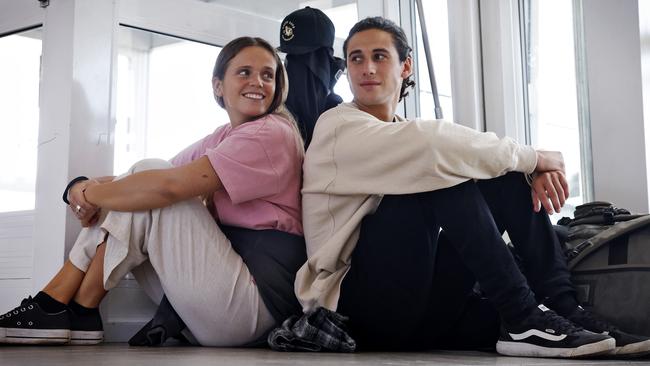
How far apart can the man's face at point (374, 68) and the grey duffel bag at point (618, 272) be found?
55 centimetres

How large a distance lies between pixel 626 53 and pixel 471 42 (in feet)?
1.81

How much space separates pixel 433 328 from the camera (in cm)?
175

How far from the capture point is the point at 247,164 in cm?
176

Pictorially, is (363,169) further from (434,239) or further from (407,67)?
(407,67)

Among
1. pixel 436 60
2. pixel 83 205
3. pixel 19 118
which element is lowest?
pixel 83 205

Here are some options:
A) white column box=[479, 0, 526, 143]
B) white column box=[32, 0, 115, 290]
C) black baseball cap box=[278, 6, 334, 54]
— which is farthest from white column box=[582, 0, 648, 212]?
Result: white column box=[32, 0, 115, 290]

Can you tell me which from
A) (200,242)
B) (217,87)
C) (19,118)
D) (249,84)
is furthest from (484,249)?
(19,118)

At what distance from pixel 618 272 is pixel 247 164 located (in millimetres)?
781

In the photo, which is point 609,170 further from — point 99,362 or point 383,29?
point 99,362

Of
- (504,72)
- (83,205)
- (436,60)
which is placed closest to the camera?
(83,205)

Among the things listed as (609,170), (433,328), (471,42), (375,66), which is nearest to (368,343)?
(433,328)

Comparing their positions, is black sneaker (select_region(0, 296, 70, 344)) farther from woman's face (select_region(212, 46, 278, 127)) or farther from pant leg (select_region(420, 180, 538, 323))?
pant leg (select_region(420, 180, 538, 323))

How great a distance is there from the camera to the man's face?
6.14 feet

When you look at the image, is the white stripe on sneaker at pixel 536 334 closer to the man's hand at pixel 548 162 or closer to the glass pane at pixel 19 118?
the man's hand at pixel 548 162
